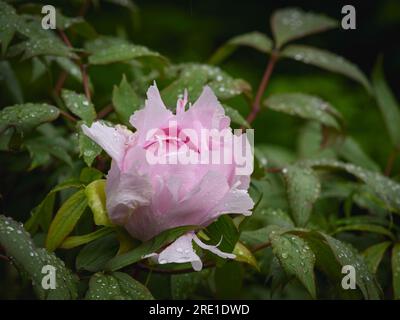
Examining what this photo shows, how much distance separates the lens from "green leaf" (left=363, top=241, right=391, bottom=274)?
0.73 m

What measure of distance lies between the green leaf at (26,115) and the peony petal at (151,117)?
14cm

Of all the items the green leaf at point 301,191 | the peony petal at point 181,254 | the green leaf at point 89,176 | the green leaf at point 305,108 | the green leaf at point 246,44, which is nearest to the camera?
the peony petal at point 181,254

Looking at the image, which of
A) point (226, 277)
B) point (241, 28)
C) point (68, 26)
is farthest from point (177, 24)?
point (226, 277)

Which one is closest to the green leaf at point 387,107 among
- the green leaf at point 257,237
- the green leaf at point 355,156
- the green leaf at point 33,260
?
the green leaf at point 355,156

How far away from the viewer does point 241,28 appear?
229 cm

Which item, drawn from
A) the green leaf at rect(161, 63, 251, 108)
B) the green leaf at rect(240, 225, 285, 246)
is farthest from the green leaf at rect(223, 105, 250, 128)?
the green leaf at rect(240, 225, 285, 246)

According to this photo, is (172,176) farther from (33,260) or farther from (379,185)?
(379,185)

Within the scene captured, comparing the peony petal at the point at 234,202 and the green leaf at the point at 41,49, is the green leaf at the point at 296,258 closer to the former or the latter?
the peony petal at the point at 234,202

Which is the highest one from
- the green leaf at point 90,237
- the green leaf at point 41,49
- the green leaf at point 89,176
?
the green leaf at point 41,49

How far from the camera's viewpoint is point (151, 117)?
1.85 feet

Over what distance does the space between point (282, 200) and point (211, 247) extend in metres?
0.41

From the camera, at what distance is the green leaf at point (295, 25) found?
975 millimetres

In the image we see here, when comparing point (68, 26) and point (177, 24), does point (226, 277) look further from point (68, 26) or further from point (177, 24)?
point (177, 24)

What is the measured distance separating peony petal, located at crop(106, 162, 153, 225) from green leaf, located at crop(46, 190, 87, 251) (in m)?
0.05
